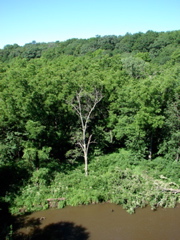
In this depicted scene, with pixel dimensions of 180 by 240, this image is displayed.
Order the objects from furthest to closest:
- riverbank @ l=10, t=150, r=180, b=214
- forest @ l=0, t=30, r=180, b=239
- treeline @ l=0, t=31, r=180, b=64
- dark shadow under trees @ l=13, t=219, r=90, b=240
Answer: treeline @ l=0, t=31, r=180, b=64, forest @ l=0, t=30, r=180, b=239, riverbank @ l=10, t=150, r=180, b=214, dark shadow under trees @ l=13, t=219, r=90, b=240

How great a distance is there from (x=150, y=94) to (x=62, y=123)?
31.8ft

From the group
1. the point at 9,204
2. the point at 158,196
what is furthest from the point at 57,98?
the point at 158,196

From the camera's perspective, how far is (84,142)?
2094 centimetres

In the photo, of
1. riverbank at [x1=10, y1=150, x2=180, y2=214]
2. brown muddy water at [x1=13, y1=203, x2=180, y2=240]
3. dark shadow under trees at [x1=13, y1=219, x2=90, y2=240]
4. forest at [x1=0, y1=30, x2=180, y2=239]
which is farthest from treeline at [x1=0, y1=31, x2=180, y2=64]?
dark shadow under trees at [x1=13, y1=219, x2=90, y2=240]

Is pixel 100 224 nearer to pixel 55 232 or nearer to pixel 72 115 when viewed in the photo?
pixel 55 232

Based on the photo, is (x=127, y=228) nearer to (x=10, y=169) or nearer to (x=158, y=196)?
(x=158, y=196)

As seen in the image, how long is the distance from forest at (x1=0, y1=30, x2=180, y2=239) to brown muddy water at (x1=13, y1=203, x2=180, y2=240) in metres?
0.71

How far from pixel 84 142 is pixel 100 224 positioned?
775 cm

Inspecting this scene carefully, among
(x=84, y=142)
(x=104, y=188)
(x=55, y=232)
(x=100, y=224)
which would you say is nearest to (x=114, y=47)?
(x=84, y=142)

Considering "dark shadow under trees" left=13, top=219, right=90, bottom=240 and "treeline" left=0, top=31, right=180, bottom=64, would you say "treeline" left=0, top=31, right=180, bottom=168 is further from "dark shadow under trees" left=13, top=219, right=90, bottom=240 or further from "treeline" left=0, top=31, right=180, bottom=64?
"treeline" left=0, top=31, right=180, bottom=64

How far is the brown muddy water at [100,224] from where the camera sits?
14.2 meters

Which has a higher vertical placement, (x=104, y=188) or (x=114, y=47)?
(x=114, y=47)

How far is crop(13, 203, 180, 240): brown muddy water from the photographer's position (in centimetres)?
1421

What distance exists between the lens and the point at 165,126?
22.0 m
